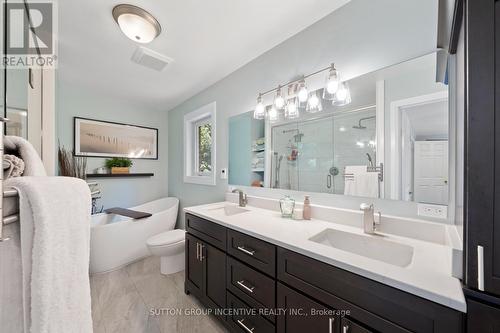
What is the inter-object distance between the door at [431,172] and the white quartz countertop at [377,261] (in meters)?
0.24

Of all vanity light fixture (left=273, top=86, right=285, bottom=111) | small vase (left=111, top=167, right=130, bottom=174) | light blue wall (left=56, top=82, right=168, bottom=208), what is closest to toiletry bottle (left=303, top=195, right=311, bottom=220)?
vanity light fixture (left=273, top=86, right=285, bottom=111)

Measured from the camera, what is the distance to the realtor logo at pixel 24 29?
0.77m

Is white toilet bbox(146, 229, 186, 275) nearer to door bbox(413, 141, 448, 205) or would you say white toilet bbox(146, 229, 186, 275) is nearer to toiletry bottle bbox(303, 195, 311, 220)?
toiletry bottle bbox(303, 195, 311, 220)

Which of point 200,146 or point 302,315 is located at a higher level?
point 200,146

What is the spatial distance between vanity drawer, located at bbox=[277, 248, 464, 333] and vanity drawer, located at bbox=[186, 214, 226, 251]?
56 centimetres

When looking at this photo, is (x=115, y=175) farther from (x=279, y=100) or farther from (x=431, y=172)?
(x=431, y=172)

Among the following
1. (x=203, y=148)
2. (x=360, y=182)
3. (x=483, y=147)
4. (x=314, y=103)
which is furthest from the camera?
(x=203, y=148)

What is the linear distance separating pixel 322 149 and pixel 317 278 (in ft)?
2.95

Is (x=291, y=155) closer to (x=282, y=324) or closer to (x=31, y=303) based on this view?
(x=282, y=324)

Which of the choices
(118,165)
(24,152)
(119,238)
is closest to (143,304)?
(119,238)

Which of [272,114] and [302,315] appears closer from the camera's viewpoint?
[302,315]

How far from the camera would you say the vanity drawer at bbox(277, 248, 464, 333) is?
62 centimetres

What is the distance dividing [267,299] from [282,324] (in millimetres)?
130

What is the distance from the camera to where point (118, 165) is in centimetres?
294
